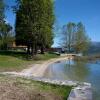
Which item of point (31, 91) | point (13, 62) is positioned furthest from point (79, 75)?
point (31, 91)

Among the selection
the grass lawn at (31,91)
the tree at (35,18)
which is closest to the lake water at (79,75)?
the grass lawn at (31,91)

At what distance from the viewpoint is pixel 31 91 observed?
13.2 m

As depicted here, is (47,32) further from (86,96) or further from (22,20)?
(86,96)

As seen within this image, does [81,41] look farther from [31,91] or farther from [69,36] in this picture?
[31,91]

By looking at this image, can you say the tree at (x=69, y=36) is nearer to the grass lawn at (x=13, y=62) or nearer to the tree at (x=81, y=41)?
the tree at (x=81, y=41)

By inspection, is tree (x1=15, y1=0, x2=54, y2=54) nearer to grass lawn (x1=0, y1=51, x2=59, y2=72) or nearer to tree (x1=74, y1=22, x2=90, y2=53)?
grass lawn (x1=0, y1=51, x2=59, y2=72)

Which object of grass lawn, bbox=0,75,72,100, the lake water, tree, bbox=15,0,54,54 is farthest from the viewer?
tree, bbox=15,0,54,54

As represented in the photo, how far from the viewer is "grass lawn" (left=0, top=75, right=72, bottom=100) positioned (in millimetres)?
12172

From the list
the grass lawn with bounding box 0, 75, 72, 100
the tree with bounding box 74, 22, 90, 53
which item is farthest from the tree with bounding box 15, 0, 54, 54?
the tree with bounding box 74, 22, 90, 53

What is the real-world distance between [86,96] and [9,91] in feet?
11.4

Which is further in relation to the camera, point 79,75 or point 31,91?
point 79,75

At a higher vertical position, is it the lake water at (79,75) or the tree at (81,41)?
the tree at (81,41)

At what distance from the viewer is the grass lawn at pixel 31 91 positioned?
1217 cm

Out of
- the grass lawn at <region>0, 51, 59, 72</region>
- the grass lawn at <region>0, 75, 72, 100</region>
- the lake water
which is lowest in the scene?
the lake water
